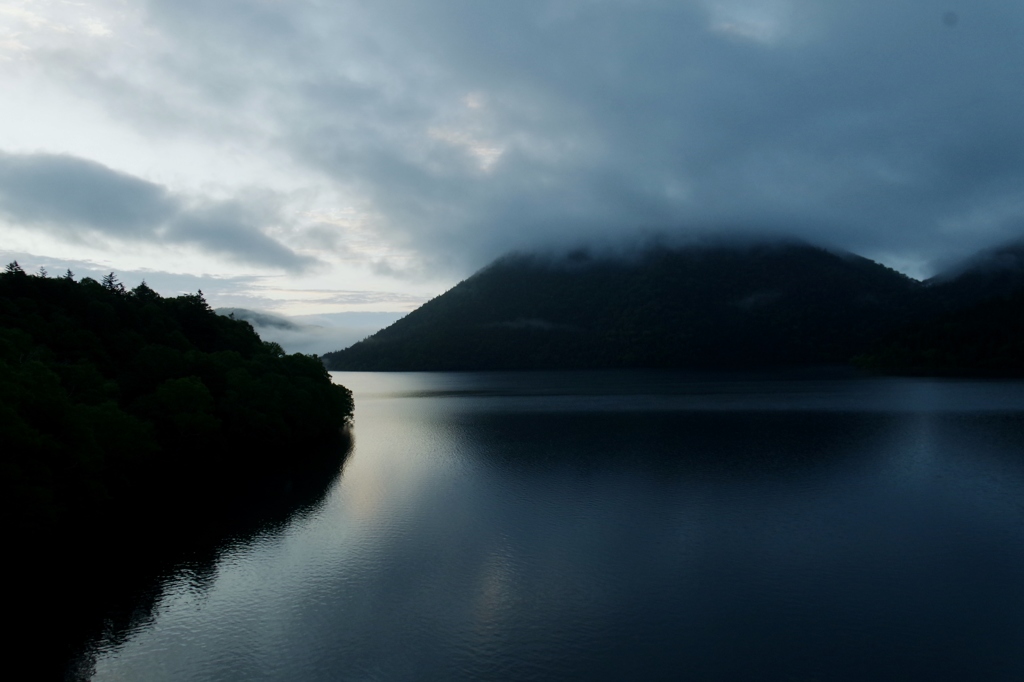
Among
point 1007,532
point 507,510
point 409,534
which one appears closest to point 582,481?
point 507,510

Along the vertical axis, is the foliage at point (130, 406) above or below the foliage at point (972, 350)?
below

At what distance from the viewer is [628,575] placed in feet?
103

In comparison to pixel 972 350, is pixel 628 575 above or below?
below

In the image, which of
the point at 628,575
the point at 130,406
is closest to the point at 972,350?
the point at 628,575

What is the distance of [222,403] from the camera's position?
207ft

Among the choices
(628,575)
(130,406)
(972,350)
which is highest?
(972,350)

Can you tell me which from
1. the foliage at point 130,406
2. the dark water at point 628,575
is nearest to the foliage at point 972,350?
the dark water at point 628,575

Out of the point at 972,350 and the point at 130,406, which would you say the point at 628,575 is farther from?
the point at 972,350

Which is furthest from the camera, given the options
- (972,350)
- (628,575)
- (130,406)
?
(972,350)

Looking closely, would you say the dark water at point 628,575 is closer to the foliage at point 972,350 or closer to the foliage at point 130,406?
the foliage at point 130,406

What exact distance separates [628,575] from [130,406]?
4216 cm

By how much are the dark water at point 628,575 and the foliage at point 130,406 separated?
9.60 m

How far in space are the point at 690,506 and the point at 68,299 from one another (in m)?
67.4

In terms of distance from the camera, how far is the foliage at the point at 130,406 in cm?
3494
